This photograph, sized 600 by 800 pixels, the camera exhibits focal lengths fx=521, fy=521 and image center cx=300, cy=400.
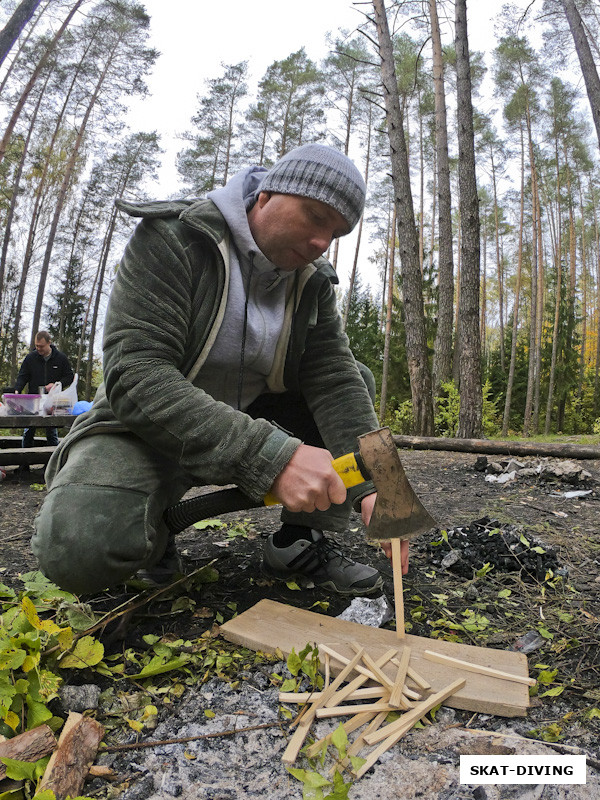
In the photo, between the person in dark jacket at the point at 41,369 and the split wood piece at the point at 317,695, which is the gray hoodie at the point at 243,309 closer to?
the split wood piece at the point at 317,695

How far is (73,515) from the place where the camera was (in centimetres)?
158

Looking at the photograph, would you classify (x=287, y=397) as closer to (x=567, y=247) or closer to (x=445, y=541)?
(x=445, y=541)

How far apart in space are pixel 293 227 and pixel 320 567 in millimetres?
1329

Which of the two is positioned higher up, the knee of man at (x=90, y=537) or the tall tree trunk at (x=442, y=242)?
the tall tree trunk at (x=442, y=242)

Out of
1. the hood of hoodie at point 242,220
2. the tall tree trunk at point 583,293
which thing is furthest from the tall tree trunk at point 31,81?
the tall tree trunk at point 583,293

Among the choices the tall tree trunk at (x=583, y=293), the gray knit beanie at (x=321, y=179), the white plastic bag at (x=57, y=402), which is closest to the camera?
the gray knit beanie at (x=321, y=179)

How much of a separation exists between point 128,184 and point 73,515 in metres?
21.2

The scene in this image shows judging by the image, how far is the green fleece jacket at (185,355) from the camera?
1.52m

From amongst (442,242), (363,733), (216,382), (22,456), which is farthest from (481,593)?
(442,242)

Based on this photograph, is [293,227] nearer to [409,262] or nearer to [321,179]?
[321,179]

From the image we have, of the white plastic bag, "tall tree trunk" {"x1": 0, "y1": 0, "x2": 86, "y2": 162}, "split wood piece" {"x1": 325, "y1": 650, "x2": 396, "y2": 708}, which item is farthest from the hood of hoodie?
"tall tree trunk" {"x1": 0, "y1": 0, "x2": 86, "y2": 162}

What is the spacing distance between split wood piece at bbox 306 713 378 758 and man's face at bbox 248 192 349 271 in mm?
1383

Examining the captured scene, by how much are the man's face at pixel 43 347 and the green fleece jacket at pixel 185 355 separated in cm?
657

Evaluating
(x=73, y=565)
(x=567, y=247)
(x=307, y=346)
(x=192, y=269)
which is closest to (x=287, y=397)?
(x=307, y=346)
